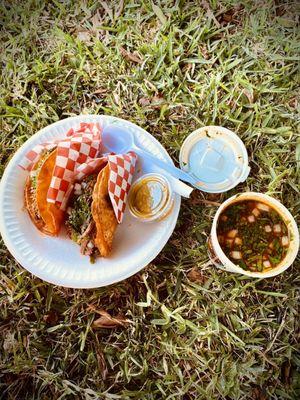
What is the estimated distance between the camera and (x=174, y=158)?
8.16ft

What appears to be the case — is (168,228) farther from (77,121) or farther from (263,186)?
(77,121)

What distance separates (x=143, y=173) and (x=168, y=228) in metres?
0.36

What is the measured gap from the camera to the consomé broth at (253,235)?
2160 mm

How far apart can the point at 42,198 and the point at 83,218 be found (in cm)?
23

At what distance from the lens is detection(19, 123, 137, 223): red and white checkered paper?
206cm

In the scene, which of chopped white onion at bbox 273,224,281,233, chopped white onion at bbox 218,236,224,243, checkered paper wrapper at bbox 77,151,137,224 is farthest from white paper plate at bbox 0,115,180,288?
chopped white onion at bbox 273,224,281,233

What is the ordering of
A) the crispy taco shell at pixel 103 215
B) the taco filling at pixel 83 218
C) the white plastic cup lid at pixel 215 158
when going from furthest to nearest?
the white plastic cup lid at pixel 215 158 < the taco filling at pixel 83 218 < the crispy taco shell at pixel 103 215

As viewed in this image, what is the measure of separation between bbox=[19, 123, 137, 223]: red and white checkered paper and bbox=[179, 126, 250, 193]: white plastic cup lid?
404 mm

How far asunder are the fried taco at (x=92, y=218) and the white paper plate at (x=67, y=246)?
0.07 metres

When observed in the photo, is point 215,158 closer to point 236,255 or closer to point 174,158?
point 174,158

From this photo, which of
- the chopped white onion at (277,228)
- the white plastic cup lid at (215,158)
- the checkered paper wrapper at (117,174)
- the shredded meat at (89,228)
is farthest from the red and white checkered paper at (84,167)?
the chopped white onion at (277,228)

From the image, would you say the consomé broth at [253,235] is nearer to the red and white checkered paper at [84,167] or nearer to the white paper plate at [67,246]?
the white paper plate at [67,246]

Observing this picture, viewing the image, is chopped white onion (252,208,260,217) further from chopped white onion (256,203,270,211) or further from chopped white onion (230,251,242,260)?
chopped white onion (230,251,242,260)

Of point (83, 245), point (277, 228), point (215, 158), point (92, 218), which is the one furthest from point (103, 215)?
point (277, 228)
